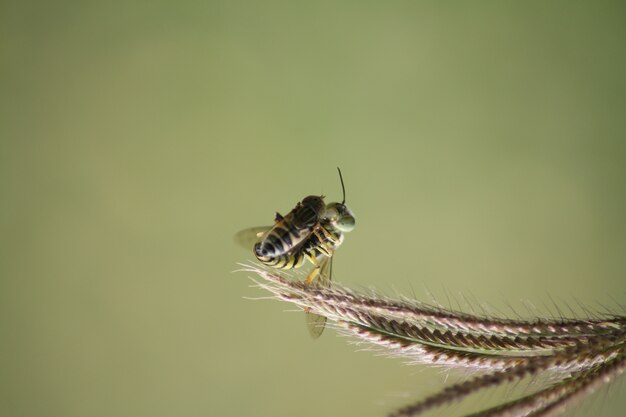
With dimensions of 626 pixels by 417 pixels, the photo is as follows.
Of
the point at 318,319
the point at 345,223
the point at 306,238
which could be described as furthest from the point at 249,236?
the point at 318,319

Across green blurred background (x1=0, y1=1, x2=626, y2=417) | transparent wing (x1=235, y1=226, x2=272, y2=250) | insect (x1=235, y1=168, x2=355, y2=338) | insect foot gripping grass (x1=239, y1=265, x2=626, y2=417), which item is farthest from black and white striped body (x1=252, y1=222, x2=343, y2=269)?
green blurred background (x1=0, y1=1, x2=626, y2=417)

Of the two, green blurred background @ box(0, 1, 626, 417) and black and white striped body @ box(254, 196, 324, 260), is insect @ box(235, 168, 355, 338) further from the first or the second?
green blurred background @ box(0, 1, 626, 417)

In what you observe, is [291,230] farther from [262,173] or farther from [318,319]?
[262,173]

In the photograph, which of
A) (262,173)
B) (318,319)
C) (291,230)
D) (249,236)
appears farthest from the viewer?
(262,173)

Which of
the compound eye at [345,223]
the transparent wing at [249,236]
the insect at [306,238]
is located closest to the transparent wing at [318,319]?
the insect at [306,238]

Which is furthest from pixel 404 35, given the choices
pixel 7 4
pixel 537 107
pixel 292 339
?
pixel 7 4
